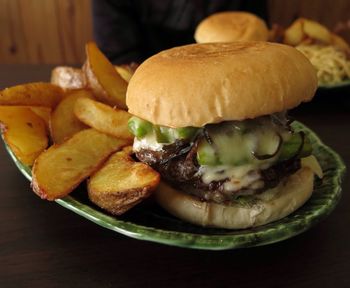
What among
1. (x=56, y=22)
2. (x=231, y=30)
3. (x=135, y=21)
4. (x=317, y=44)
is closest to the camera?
(x=231, y=30)

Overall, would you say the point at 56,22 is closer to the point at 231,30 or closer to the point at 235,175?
the point at 231,30

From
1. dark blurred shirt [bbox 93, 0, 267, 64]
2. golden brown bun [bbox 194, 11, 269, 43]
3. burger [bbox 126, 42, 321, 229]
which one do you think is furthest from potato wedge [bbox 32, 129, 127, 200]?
dark blurred shirt [bbox 93, 0, 267, 64]

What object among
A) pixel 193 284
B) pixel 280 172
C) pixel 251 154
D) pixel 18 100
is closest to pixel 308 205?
pixel 280 172

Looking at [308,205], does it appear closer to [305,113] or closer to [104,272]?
[104,272]

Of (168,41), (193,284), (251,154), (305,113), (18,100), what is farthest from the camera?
(168,41)

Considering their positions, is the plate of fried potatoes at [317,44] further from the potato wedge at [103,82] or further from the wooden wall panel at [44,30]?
the wooden wall panel at [44,30]

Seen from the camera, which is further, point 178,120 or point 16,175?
point 16,175

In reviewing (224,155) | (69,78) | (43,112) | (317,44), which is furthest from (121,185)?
(317,44)
